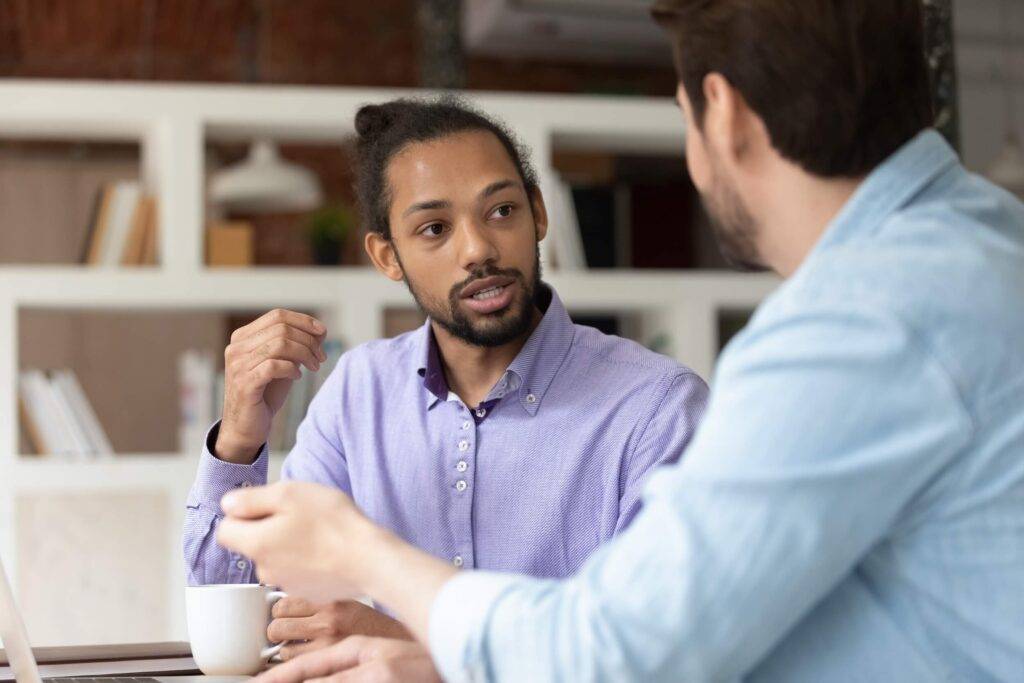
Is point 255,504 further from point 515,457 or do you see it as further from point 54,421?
point 54,421

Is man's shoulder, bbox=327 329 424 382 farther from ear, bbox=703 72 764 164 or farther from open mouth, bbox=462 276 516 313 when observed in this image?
ear, bbox=703 72 764 164

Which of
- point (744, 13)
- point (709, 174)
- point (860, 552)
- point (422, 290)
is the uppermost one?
point (744, 13)

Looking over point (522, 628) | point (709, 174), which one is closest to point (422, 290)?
point (709, 174)

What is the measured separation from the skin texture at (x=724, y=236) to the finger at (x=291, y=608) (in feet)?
1.12

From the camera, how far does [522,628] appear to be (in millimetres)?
786

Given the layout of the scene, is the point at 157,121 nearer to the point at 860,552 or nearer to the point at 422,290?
the point at 422,290

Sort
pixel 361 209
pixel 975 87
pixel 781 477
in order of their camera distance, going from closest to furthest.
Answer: pixel 781 477, pixel 361 209, pixel 975 87

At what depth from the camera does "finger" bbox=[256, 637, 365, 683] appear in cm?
109

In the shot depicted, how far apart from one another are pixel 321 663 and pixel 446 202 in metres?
0.72

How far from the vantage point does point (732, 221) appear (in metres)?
0.94

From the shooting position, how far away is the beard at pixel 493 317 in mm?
1611

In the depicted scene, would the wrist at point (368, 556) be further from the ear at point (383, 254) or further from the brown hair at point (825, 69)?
the ear at point (383, 254)

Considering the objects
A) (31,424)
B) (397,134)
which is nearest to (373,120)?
(397,134)

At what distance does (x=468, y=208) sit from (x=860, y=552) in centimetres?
94
